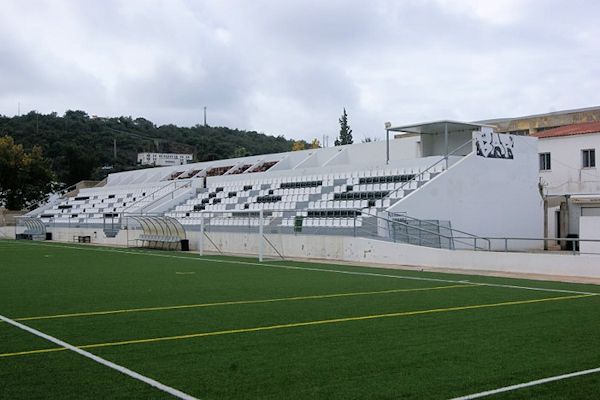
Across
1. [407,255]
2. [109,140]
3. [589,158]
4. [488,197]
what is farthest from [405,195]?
[109,140]

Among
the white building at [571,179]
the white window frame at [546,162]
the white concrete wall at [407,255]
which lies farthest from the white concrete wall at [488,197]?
the white window frame at [546,162]

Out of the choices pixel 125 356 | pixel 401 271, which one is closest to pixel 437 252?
pixel 401 271

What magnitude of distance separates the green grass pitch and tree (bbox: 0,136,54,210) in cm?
5208

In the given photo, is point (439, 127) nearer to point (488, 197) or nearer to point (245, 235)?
point (488, 197)

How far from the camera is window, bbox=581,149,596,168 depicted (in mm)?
38425

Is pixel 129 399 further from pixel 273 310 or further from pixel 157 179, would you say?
pixel 157 179

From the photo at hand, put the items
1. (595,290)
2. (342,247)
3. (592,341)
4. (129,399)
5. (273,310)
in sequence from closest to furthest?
(129,399), (592,341), (273,310), (595,290), (342,247)

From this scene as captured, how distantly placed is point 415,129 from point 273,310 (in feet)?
79.4

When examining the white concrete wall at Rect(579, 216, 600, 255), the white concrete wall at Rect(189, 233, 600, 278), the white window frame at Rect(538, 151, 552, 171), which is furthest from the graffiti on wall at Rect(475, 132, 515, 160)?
the white concrete wall at Rect(579, 216, 600, 255)

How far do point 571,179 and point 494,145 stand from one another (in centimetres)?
862

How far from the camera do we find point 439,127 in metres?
35.0

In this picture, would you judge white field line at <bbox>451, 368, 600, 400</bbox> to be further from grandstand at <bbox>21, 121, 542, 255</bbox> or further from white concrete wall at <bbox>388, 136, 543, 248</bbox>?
white concrete wall at <bbox>388, 136, 543, 248</bbox>

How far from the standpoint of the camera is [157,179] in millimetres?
63594

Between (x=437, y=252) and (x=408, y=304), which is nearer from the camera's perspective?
(x=408, y=304)
